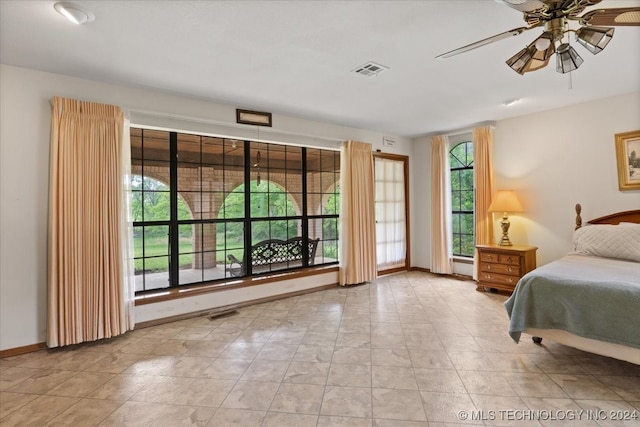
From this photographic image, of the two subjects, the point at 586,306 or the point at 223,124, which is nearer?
the point at 586,306

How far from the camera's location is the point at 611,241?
3.31 metres

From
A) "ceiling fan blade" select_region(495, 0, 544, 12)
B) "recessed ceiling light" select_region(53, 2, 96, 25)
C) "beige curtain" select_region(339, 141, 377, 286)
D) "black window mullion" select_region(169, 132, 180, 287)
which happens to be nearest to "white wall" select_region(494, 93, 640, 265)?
"beige curtain" select_region(339, 141, 377, 286)

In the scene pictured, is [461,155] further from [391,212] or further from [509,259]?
[509,259]

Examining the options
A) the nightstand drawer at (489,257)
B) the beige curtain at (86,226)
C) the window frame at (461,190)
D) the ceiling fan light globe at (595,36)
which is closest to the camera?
the ceiling fan light globe at (595,36)

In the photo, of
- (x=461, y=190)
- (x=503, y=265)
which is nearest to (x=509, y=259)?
(x=503, y=265)

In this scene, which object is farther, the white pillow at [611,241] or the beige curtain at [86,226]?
the white pillow at [611,241]

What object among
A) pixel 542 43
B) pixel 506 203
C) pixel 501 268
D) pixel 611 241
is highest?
pixel 542 43

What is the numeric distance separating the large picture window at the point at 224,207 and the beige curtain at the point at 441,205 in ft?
5.98

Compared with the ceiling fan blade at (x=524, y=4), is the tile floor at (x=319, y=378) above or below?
below

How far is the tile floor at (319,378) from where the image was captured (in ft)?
6.30

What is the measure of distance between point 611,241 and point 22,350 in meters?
5.93

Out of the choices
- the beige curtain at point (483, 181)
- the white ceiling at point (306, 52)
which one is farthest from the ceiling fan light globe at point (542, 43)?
the beige curtain at point (483, 181)

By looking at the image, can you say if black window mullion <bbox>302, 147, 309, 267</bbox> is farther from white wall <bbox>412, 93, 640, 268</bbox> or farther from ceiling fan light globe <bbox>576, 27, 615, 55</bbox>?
ceiling fan light globe <bbox>576, 27, 615, 55</bbox>

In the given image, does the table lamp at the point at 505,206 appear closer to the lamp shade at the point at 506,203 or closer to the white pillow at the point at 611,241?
the lamp shade at the point at 506,203
